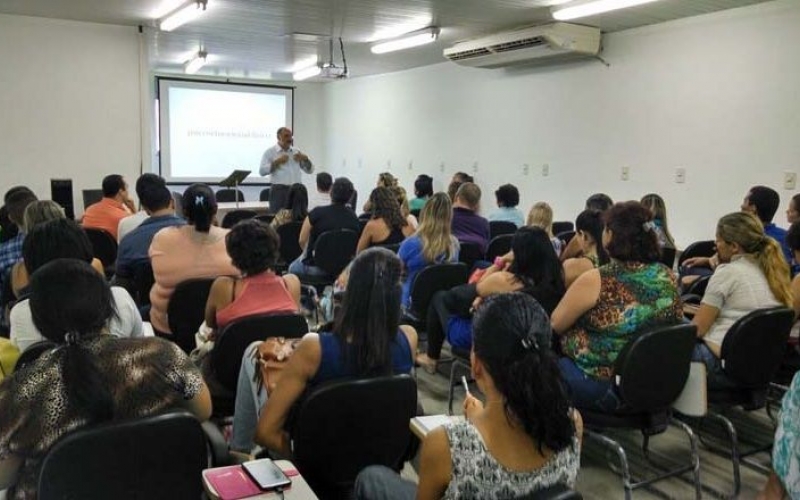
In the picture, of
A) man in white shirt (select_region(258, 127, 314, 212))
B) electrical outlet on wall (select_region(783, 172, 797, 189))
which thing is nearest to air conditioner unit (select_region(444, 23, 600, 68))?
man in white shirt (select_region(258, 127, 314, 212))

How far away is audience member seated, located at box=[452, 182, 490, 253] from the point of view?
16.0 feet

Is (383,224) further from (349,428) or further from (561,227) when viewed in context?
(349,428)

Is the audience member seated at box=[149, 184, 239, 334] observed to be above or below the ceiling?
below

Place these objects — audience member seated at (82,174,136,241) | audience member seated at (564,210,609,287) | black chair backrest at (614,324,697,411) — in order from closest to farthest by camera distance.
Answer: black chair backrest at (614,324,697,411) < audience member seated at (564,210,609,287) < audience member seated at (82,174,136,241)

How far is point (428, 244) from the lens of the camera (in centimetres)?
397

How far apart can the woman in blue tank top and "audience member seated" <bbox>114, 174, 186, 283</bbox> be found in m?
1.96

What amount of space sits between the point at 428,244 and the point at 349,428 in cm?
222

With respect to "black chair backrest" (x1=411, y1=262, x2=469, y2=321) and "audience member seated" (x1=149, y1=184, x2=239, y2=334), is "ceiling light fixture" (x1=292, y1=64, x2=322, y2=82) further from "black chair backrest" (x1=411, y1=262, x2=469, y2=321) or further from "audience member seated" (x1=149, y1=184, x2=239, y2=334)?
"audience member seated" (x1=149, y1=184, x2=239, y2=334)

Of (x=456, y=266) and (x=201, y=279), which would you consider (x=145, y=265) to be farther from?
(x=456, y=266)

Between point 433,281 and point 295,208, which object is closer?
point 433,281

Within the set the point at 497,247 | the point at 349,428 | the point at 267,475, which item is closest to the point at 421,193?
the point at 497,247

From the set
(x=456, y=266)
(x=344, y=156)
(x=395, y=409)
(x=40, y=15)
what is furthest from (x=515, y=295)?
(x=344, y=156)

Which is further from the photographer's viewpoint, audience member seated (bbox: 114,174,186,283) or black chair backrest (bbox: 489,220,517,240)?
black chair backrest (bbox: 489,220,517,240)

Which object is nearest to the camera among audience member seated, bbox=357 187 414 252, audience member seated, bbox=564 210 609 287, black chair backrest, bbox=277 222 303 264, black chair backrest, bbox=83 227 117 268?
audience member seated, bbox=564 210 609 287
